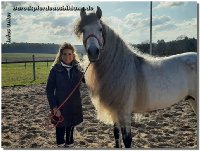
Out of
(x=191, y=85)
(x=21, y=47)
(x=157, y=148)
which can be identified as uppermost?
(x=21, y=47)

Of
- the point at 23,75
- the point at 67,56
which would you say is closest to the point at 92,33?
the point at 67,56

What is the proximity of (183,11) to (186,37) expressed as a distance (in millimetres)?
388

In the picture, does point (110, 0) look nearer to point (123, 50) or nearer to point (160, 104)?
point (123, 50)

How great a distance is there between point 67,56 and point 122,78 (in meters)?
0.66

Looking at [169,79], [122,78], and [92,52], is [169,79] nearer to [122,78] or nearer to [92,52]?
[122,78]

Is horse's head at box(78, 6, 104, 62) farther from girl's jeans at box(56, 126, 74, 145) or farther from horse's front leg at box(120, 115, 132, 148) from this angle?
girl's jeans at box(56, 126, 74, 145)

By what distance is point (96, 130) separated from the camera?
4434 millimetres

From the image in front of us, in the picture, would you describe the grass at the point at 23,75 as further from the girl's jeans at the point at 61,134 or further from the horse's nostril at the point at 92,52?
the horse's nostril at the point at 92,52

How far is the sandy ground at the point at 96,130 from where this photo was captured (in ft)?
A: 13.0

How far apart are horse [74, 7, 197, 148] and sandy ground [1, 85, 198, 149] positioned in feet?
1.90

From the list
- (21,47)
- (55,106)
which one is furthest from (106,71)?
(21,47)

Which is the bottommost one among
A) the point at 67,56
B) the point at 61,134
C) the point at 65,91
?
the point at 61,134

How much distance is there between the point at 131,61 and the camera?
11.0 ft

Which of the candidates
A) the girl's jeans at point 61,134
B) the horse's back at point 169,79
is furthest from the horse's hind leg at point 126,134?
the girl's jeans at point 61,134
